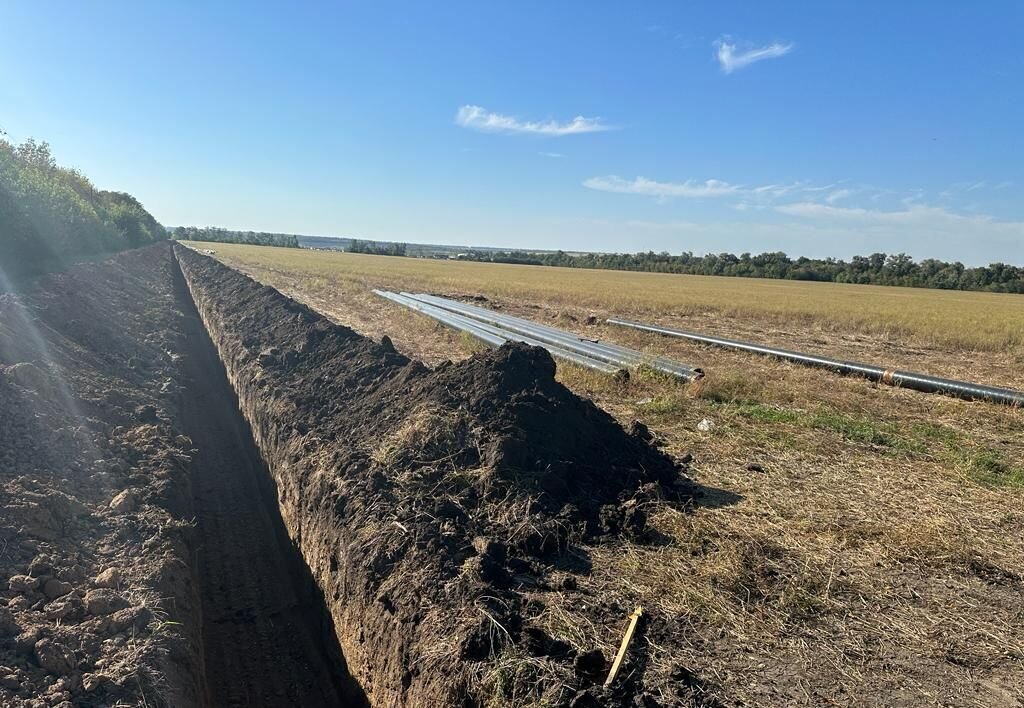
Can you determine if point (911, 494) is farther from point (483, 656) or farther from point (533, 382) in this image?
point (483, 656)

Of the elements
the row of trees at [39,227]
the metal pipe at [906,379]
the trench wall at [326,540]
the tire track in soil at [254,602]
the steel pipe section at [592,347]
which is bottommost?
the tire track in soil at [254,602]

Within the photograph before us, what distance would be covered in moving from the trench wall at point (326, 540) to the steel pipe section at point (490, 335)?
3717mm

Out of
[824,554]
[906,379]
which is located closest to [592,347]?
[906,379]

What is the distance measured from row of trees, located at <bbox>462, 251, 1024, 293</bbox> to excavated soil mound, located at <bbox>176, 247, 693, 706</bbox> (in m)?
71.8

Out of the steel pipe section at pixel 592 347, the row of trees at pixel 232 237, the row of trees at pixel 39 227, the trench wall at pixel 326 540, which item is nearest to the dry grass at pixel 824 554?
the steel pipe section at pixel 592 347

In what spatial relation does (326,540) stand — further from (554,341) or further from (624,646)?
(554,341)

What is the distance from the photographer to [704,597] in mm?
3926

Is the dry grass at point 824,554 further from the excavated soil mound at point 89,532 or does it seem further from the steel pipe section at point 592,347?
the excavated soil mound at point 89,532

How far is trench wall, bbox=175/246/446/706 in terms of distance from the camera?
3.76 m

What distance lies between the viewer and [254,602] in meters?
5.53

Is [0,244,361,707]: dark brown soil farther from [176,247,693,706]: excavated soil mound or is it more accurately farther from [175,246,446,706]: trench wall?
[176,247,693,706]: excavated soil mound

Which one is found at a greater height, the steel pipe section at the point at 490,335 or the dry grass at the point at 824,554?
the steel pipe section at the point at 490,335

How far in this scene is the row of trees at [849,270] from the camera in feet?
202

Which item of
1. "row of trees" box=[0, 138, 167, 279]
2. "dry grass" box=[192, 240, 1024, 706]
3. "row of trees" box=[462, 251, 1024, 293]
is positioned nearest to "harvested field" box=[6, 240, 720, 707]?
"dry grass" box=[192, 240, 1024, 706]
